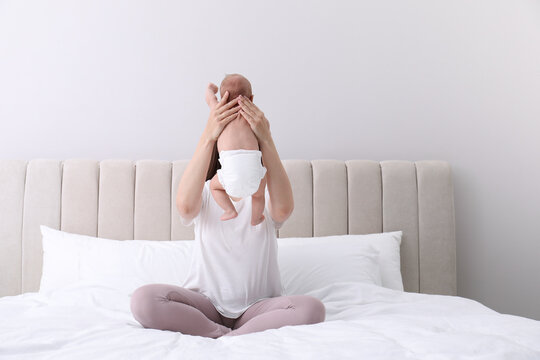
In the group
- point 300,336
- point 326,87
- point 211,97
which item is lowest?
point 300,336

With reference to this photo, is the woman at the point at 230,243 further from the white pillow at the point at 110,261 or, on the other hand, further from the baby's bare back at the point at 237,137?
the white pillow at the point at 110,261

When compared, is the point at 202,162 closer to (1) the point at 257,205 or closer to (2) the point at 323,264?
(1) the point at 257,205

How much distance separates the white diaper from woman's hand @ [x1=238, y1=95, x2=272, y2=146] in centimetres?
8

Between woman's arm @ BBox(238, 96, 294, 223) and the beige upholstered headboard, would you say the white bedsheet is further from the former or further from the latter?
the beige upholstered headboard

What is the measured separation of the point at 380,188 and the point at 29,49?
1.75 meters

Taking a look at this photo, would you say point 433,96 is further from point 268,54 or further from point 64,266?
point 64,266

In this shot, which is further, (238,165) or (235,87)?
(235,87)

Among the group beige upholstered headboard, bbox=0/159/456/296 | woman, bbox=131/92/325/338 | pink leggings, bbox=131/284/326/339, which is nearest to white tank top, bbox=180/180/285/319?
woman, bbox=131/92/325/338

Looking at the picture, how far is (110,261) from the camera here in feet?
6.12

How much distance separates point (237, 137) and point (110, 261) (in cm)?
81

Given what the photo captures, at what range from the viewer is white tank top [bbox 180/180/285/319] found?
1.49 metres

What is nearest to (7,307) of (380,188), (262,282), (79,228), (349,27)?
(79,228)

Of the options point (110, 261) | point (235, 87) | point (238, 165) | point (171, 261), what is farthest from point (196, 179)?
point (110, 261)

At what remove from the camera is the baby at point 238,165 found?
4.49 ft
